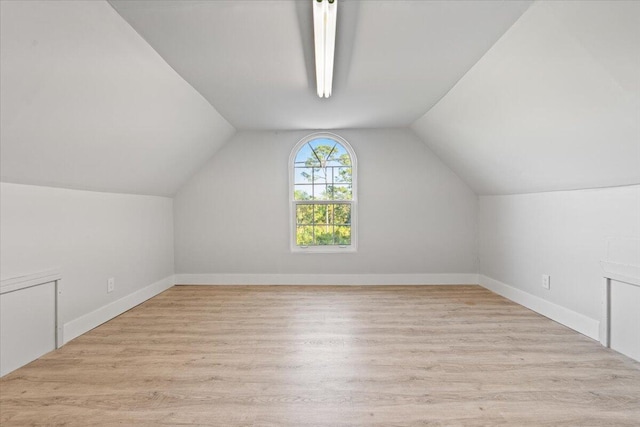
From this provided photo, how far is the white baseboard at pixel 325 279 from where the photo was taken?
5.08 m

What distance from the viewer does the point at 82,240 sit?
10.4 feet

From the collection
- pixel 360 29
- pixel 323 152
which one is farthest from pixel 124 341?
pixel 323 152

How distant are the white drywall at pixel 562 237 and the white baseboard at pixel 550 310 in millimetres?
38

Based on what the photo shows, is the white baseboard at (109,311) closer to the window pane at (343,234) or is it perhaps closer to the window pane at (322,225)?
the window pane at (322,225)

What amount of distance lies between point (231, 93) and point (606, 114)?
304cm

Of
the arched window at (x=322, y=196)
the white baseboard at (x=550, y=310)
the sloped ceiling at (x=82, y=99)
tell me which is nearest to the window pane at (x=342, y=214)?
the arched window at (x=322, y=196)

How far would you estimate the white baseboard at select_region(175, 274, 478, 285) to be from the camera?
5078 mm

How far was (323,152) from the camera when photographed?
5207mm

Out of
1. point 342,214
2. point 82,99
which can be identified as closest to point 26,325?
point 82,99

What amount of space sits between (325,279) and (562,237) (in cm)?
295

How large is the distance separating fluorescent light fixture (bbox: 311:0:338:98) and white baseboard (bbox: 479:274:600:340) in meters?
3.05

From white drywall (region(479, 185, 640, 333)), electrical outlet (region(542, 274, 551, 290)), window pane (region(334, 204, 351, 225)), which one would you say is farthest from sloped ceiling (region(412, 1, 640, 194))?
Result: window pane (region(334, 204, 351, 225))

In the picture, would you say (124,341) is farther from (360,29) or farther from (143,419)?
(360,29)

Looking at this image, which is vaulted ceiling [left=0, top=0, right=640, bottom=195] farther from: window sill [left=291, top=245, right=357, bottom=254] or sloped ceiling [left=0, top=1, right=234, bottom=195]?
window sill [left=291, top=245, right=357, bottom=254]
